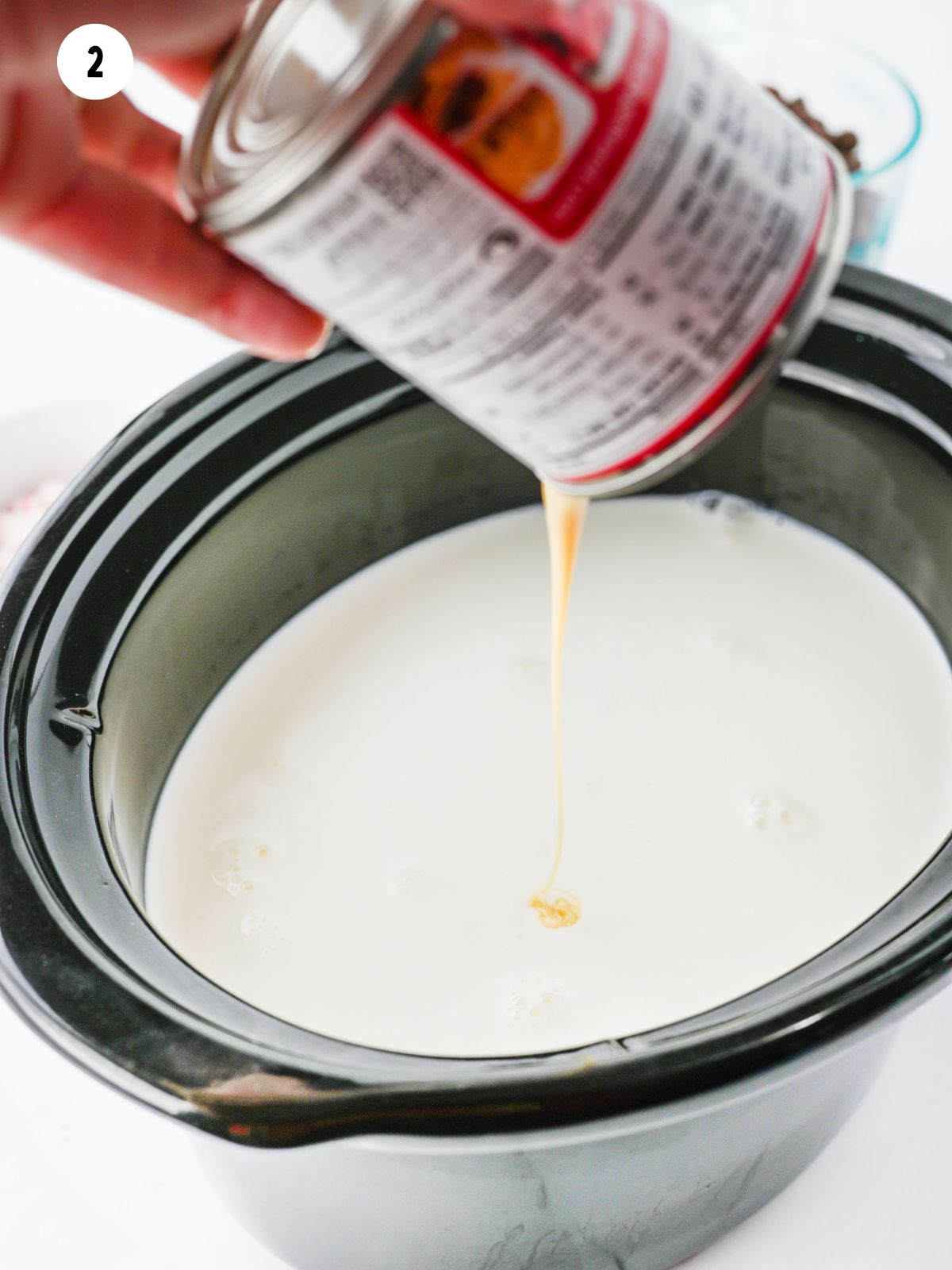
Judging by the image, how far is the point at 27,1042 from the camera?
3.07 feet

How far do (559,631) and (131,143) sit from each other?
387 mm

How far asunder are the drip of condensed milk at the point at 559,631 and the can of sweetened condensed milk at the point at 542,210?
0.57 ft

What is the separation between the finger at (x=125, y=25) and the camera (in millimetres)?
625

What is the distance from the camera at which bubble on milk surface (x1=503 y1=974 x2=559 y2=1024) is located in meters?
0.83

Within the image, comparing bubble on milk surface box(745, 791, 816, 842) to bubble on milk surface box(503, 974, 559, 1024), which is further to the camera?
bubble on milk surface box(745, 791, 816, 842)

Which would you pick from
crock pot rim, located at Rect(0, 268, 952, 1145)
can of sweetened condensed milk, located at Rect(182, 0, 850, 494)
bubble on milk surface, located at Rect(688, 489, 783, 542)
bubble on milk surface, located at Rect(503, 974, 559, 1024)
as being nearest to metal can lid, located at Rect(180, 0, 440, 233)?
can of sweetened condensed milk, located at Rect(182, 0, 850, 494)

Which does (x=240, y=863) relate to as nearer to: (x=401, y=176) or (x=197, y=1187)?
(x=197, y=1187)

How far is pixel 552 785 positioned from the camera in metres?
0.98

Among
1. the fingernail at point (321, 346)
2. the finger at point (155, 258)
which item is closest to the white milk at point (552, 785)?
the fingernail at point (321, 346)

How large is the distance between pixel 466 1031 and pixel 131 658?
0.31 metres

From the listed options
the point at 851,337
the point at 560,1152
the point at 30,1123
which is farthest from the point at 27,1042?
the point at 851,337

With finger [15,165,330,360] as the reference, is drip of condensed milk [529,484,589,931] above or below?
below

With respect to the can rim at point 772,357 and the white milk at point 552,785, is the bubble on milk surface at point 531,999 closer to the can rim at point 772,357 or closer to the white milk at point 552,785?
the white milk at point 552,785

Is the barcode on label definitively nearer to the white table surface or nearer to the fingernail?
the fingernail
